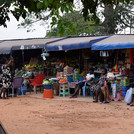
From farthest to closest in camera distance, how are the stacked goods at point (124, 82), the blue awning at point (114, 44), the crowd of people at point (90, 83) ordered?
the stacked goods at point (124, 82) < the crowd of people at point (90, 83) < the blue awning at point (114, 44)

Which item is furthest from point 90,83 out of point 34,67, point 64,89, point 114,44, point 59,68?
point 34,67

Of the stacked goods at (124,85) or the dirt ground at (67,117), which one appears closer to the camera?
the dirt ground at (67,117)

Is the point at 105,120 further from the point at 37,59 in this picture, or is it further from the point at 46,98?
the point at 37,59

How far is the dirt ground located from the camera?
621 centimetres

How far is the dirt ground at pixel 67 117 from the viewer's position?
6.21 metres

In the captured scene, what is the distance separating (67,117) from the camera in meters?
7.61

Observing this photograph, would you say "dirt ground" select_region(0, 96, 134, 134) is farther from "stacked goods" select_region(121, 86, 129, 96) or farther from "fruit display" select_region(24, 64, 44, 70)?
"fruit display" select_region(24, 64, 44, 70)

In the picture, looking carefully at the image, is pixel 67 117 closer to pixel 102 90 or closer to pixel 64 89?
pixel 102 90

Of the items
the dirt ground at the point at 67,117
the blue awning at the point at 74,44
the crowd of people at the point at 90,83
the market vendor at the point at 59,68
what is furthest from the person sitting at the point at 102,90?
the market vendor at the point at 59,68

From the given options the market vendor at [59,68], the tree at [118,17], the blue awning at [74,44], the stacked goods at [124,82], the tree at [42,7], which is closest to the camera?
the tree at [42,7]

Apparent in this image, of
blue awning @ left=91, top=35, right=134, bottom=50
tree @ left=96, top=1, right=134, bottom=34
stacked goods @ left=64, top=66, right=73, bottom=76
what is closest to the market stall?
blue awning @ left=91, top=35, right=134, bottom=50

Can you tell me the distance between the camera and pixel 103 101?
32.6 feet

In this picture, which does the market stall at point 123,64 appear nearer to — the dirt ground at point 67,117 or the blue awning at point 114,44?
the blue awning at point 114,44

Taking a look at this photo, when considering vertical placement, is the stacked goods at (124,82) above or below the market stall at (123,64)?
below
